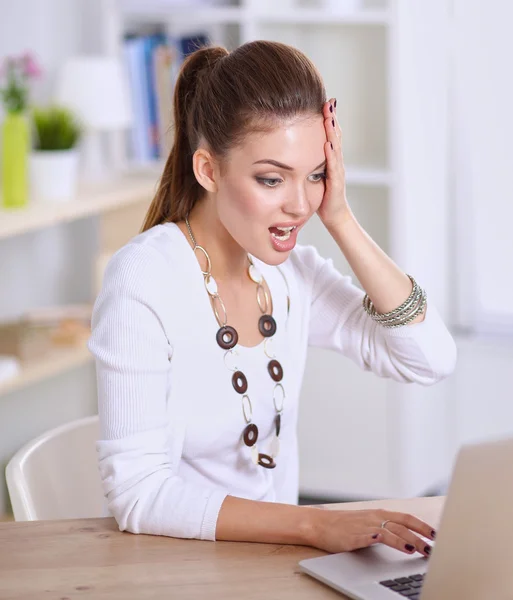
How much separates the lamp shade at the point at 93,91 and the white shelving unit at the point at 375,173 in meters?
0.32

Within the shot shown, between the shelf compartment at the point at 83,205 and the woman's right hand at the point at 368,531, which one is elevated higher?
the shelf compartment at the point at 83,205

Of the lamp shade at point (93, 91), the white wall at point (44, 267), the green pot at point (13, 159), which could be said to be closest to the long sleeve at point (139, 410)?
the green pot at point (13, 159)

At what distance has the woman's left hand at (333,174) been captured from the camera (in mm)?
1630

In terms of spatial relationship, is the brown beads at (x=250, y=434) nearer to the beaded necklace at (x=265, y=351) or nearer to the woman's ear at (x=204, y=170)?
the beaded necklace at (x=265, y=351)

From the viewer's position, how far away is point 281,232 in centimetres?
163

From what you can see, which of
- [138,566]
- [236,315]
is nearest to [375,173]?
[236,315]

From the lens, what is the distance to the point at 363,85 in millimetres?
3475

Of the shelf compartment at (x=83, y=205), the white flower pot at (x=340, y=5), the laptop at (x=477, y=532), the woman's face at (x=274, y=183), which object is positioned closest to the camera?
the laptop at (x=477, y=532)

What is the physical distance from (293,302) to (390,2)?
1.63 meters

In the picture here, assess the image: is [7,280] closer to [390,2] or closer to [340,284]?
[390,2]

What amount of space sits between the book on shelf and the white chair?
1818 mm

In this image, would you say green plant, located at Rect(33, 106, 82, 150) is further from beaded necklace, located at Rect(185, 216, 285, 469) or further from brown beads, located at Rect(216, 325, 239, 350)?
brown beads, located at Rect(216, 325, 239, 350)

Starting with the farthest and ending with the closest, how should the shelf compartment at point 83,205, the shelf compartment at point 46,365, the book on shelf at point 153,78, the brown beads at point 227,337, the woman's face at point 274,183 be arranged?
the book on shelf at point 153,78
the shelf compartment at point 46,365
the shelf compartment at point 83,205
the brown beads at point 227,337
the woman's face at point 274,183

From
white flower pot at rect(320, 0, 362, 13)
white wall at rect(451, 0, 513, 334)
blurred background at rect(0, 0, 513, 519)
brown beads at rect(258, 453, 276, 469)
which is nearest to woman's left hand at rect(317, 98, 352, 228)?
brown beads at rect(258, 453, 276, 469)
